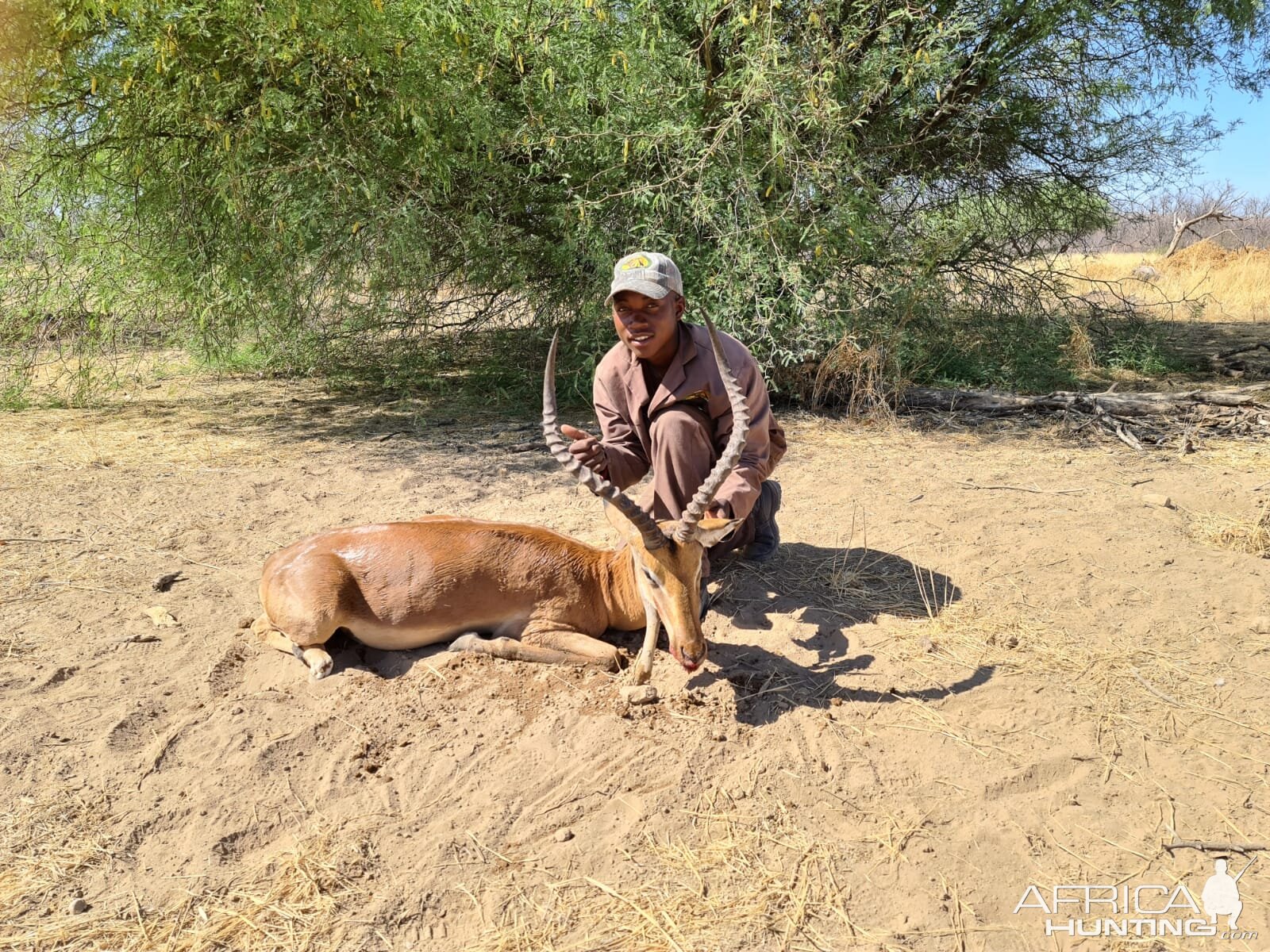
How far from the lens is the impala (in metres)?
4.31

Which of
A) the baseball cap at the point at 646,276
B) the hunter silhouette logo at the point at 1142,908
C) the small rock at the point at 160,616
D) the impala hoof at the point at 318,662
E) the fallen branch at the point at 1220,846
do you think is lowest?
the hunter silhouette logo at the point at 1142,908

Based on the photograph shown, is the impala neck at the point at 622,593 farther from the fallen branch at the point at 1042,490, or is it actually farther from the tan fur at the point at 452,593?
the fallen branch at the point at 1042,490

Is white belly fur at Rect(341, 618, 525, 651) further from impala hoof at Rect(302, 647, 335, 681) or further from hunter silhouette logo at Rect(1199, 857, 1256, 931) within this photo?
hunter silhouette logo at Rect(1199, 857, 1256, 931)

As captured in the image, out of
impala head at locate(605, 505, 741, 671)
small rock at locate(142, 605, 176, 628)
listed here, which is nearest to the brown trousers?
impala head at locate(605, 505, 741, 671)

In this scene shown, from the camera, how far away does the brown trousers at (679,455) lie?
439cm

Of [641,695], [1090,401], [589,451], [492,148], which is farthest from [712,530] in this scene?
[1090,401]

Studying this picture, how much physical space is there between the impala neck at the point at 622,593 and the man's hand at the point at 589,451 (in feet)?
1.41

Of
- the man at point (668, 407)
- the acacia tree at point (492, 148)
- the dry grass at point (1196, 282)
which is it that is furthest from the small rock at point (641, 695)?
the dry grass at point (1196, 282)

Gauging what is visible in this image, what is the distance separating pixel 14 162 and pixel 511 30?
4.43 m

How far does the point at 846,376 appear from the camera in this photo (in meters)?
9.02

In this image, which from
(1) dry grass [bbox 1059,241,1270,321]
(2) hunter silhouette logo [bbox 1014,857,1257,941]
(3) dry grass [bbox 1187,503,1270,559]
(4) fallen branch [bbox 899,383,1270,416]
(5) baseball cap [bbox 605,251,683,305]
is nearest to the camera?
(2) hunter silhouette logo [bbox 1014,857,1257,941]

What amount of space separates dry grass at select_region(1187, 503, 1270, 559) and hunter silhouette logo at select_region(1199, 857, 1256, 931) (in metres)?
2.82

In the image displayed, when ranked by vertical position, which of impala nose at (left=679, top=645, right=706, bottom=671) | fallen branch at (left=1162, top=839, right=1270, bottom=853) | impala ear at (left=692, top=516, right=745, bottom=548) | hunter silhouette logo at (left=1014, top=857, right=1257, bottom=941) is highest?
impala ear at (left=692, top=516, right=745, bottom=548)

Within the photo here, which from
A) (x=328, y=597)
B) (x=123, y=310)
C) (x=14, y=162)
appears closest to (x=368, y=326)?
(x=123, y=310)
